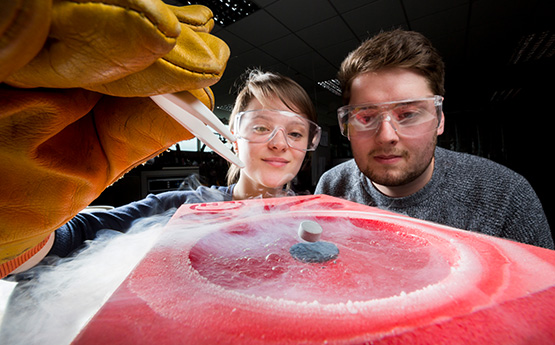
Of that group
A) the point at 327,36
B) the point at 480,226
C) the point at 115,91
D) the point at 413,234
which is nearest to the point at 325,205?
the point at 413,234

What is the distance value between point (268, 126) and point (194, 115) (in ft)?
3.10

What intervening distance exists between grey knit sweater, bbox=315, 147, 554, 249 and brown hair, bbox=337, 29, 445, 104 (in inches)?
17.6

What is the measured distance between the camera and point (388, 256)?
46cm

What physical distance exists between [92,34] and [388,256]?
1.82ft

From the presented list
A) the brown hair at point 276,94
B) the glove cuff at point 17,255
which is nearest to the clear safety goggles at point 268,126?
the brown hair at point 276,94

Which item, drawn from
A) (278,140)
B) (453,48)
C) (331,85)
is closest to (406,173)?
(278,140)

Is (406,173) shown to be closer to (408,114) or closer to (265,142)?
(408,114)

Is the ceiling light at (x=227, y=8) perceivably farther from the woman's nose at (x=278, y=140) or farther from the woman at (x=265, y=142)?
the woman's nose at (x=278, y=140)

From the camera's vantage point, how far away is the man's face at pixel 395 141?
1159mm

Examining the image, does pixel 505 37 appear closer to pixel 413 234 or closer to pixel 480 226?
pixel 480 226

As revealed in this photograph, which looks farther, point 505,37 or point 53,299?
point 505,37

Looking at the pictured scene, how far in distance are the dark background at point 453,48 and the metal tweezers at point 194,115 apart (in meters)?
1.79

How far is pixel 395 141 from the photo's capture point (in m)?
1.16

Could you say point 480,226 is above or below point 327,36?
below
